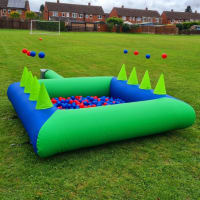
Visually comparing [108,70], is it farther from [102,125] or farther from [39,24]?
[39,24]

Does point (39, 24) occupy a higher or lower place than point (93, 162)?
higher

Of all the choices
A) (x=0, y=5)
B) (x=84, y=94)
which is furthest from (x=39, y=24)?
(x=84, y=94)

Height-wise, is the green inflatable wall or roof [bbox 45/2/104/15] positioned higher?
roof [bbox 45/2/104/15]

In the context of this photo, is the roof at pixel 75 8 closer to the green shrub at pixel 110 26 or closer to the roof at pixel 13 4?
the roof at pixel 13 4

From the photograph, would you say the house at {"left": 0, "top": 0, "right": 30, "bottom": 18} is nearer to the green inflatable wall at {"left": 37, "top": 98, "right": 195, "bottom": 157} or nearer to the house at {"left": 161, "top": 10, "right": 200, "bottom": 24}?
the house at {"left": 161, "top": 10, "right": 200, "bottom": 24}

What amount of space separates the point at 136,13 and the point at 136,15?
76 cm

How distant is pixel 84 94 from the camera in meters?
5.09

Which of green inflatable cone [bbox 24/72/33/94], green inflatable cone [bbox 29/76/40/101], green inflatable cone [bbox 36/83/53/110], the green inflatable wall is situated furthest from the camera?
green inflatable cone [bbox 24/72/33/94]

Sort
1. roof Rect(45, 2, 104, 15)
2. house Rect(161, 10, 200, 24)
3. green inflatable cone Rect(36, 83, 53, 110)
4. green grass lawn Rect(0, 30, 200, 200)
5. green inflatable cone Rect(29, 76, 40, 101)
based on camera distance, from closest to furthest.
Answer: green grass lawn Rect(0, 30, 200, 200), green inflatable cone Rect(36, 83, 53, 110), green inflatable cone Rect(29, 76, 40, 101), roof Rect(45, 2, 104, 15), house Rect(161, 10, 200, 24)

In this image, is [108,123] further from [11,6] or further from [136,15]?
[136,15]

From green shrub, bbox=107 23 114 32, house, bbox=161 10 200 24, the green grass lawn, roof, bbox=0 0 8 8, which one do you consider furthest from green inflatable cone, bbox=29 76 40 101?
house, bbox=161 10 200 24

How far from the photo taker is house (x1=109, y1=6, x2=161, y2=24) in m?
68.5

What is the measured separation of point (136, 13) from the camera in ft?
229

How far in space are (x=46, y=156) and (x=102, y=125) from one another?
746 millimetres
